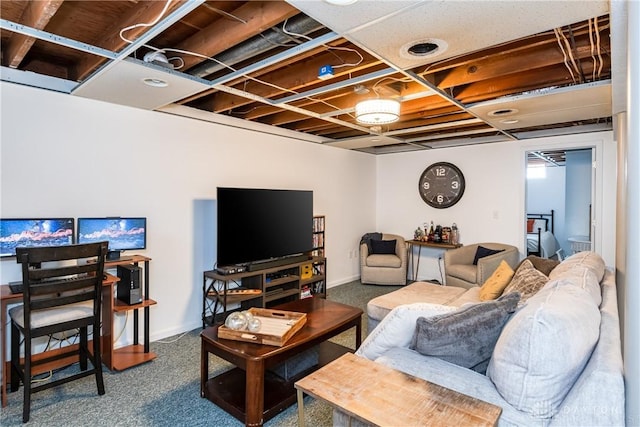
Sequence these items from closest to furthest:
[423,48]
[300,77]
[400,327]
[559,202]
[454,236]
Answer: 1. [400,327]
2. [423,48]
3. [300,77]
4. [454,236]
5. [559,202]

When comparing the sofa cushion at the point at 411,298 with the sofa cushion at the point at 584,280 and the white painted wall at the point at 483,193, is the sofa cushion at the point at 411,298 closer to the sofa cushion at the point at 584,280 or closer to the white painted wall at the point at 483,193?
the sofa cushion at the point at 584,280

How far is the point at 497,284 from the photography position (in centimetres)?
285

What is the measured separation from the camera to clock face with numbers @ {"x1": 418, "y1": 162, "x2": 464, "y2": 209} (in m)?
5.45

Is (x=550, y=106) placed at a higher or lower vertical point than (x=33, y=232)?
higher

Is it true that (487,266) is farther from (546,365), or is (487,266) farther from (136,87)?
(136,87)

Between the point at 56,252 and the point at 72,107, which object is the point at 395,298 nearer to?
the point at 56,252

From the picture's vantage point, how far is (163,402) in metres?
2.30

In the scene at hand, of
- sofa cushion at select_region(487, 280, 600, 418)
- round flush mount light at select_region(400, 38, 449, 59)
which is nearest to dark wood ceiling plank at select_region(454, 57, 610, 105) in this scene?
round flush mount light at select_region(400, 38, 449, 59)

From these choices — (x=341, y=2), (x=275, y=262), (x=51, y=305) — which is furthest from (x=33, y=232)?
(x=341, y=2)

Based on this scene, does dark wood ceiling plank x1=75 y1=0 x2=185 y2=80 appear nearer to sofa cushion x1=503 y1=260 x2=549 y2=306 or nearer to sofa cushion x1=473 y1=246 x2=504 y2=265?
sofa cushion x1=503 y1=260 x2=549 y2=306

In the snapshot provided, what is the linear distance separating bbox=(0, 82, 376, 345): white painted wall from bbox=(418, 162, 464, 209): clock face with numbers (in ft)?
7.13

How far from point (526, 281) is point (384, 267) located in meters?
2.95

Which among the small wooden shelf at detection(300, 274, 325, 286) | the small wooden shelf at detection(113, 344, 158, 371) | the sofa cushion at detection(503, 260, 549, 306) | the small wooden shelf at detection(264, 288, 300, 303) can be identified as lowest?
the small wooden shelf at detection(113, 344, 158, 371)

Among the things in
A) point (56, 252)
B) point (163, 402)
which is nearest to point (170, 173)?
point (56, 252)
